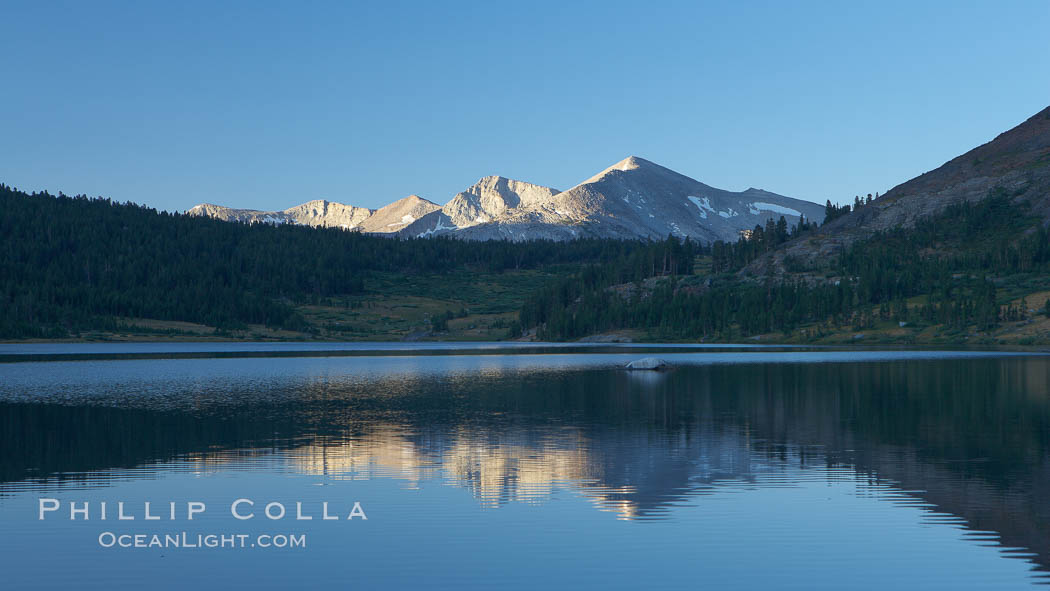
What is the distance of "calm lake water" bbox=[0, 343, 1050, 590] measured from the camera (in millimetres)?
23109

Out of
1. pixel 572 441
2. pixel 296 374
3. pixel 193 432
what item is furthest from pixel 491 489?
pixel 296 374

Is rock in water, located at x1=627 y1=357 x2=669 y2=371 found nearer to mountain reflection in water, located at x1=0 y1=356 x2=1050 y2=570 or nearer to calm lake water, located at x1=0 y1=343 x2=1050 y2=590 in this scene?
mountain reflection in water, located at x1=0 y1=356 x2=1050 y2=570

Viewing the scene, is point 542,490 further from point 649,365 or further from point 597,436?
point 649,365

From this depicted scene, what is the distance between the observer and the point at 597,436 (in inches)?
1925

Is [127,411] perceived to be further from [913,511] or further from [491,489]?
[913,511]

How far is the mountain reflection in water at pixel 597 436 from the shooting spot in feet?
111

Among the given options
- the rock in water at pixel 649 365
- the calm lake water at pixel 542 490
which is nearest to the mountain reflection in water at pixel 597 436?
the calm lake water at pixel 542 490

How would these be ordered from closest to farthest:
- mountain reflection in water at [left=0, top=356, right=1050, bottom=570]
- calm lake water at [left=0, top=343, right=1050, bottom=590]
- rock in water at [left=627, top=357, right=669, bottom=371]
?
1. calm lake water at [left=0, top=343, right=1050, bottom=590]
2. mountain reflection in water at [left=0, top=356, right=1050, bottom=570]
3. rock in water at [left=627, top=357, right=669, bottom=371]

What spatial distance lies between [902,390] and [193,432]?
188 ft

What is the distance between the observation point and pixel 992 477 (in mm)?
34781

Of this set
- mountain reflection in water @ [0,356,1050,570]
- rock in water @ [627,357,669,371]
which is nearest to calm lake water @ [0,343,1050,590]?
mountain reflection in water @ [0,356,1050,570]

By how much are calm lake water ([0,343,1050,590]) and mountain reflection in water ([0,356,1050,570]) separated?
24 centimetres

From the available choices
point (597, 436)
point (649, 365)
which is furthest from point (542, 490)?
point (649, 365)

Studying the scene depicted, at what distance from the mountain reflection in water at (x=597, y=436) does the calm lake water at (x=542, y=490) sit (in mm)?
235
